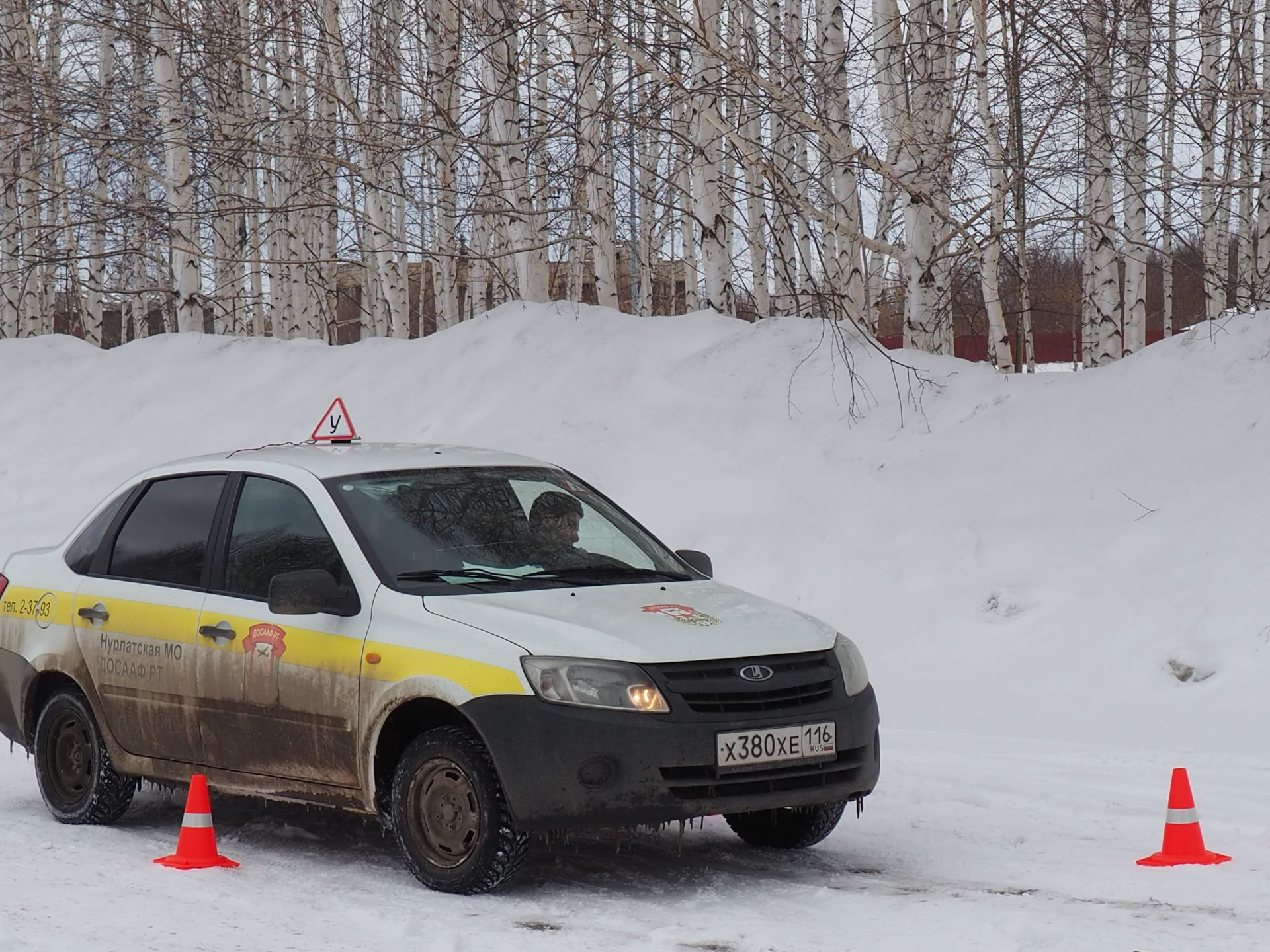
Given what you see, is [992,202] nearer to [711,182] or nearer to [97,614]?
[711,182]

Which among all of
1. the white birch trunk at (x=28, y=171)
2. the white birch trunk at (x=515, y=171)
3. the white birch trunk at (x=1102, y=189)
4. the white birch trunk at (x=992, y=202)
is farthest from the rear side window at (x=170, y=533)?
the white birch trunk at (x=28, y=171)

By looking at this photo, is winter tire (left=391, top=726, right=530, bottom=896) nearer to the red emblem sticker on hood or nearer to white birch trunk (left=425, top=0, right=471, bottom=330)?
the red emblem sticker on hood

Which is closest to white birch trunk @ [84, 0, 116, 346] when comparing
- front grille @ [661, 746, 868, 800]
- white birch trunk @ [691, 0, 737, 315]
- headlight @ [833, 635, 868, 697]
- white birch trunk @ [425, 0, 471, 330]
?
white birch trunk @ [425, 0, 471, 330]

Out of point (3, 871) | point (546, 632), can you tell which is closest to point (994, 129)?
point (546, 632)

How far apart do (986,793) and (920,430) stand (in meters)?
6.10

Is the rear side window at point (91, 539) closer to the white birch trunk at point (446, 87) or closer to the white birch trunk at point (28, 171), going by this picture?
the white birch trunk at point (446, 87)

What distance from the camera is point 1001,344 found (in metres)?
13.7

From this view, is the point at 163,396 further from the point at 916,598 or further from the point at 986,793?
the point at 986,793

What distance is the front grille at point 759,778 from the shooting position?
534 cm

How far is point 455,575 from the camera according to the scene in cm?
593

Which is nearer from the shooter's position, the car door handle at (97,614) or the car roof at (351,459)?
the car roof at (351,459)

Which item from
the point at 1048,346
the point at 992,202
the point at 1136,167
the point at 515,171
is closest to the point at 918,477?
the point at 992,202

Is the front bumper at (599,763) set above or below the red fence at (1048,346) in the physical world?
below

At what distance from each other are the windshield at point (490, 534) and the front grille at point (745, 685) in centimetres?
78
